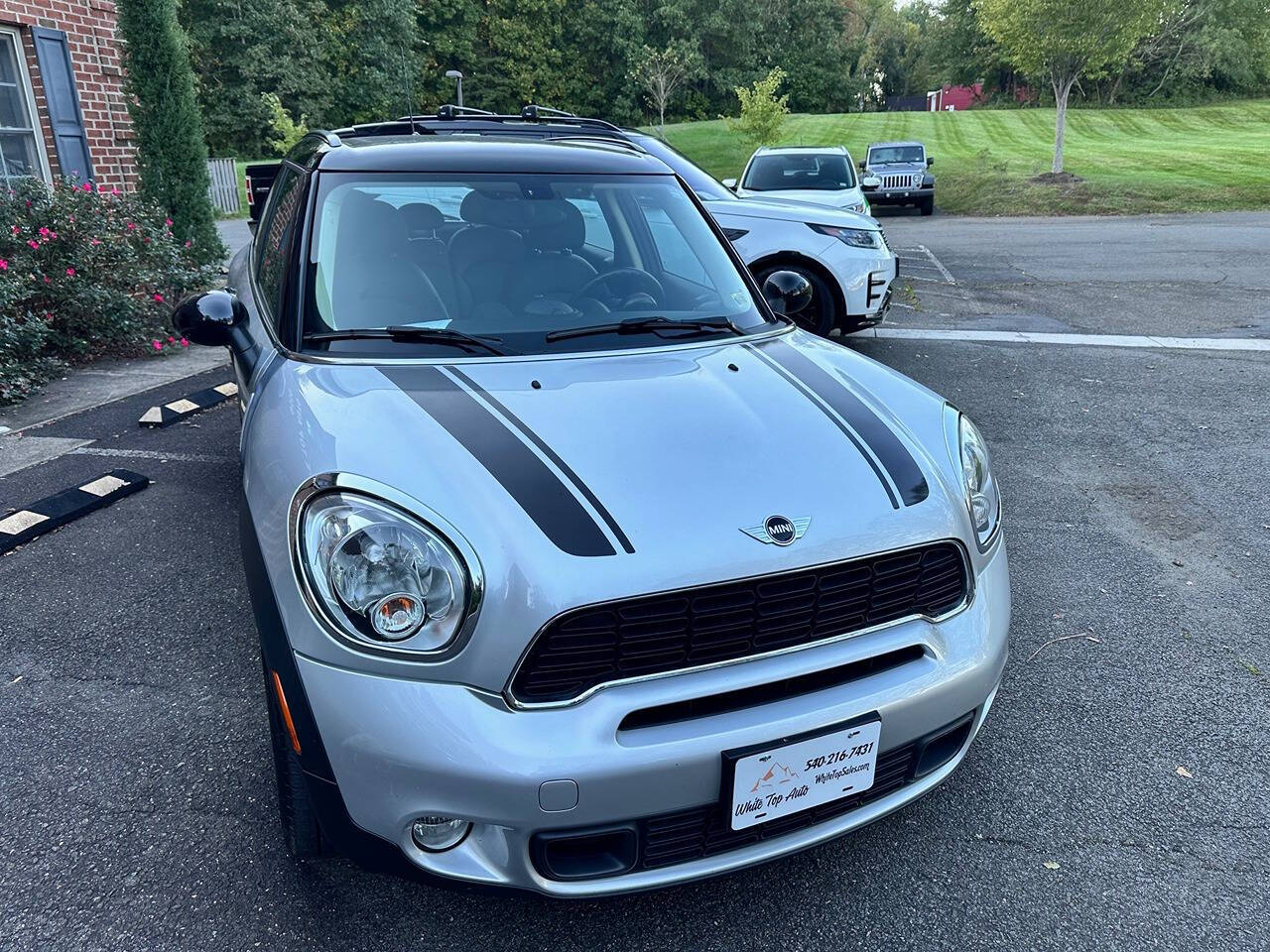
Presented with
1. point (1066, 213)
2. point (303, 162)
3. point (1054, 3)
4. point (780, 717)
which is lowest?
point (1066, 213)

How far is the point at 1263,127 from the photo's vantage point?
117 ft

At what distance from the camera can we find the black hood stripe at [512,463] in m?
1.72

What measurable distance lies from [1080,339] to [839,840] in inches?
270

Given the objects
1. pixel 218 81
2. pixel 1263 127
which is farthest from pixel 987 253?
pixel 218 81

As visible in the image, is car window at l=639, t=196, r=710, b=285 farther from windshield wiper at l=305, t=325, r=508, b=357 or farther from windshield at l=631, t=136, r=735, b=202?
windshield at l=631, t=136, r=735, b=202

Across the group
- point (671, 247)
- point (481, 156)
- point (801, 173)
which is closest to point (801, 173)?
point (801, 173)

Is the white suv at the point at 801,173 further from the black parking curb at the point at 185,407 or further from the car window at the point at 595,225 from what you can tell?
the car window at the point at 595,225

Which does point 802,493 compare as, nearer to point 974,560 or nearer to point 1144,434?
point 974,560

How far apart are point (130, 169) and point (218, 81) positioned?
35187 mm

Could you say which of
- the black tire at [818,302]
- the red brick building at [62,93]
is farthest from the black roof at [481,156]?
the red brick building at [62,93]

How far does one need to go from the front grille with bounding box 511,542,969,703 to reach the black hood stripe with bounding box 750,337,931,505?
0.54 ft

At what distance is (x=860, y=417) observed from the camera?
2242 millimetres

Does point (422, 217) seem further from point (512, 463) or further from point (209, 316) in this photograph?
point (512, 463)

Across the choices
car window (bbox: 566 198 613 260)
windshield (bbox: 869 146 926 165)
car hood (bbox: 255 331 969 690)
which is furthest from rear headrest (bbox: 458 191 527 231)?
windshield (bbox: 869 146 926 165)
